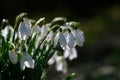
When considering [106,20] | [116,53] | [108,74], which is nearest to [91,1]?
[106,20]

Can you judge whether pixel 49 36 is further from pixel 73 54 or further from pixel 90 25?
pixel 90 25

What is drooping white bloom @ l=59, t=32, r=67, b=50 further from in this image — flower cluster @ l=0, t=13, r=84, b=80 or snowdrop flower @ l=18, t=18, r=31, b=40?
snowdrop flower @ l=18, t=18, r=31, b=40

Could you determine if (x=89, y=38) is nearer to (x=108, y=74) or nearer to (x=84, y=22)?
(x=84, y=22)

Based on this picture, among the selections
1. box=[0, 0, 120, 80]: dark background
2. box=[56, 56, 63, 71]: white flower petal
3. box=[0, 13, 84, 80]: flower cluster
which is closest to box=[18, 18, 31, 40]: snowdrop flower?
box=[0, 13, 84, 80]: flower cluster

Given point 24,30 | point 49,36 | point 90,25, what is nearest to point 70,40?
point 49,36

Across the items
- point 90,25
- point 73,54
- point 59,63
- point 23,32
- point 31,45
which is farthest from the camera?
point 90,25

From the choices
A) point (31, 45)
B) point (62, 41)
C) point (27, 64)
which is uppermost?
point (31, 45)
